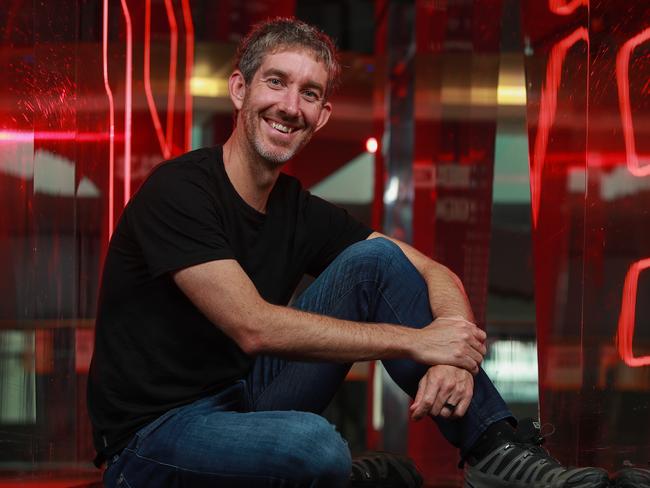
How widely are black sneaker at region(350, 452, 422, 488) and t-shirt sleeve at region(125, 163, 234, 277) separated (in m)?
0.79

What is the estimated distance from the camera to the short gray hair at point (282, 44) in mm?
2182

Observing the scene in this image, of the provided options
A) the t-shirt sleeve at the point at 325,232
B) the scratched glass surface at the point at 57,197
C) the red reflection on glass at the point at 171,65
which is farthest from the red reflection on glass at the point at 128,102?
the t-shirt sleeve at the point at 325,232

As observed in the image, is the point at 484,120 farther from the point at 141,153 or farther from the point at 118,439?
the point at 118,439

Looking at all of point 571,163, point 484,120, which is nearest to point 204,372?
point 571,163

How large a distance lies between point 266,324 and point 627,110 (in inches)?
51.8

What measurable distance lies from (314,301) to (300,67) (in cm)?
49

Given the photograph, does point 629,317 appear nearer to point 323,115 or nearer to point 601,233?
point 601,233

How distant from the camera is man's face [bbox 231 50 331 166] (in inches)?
83.7

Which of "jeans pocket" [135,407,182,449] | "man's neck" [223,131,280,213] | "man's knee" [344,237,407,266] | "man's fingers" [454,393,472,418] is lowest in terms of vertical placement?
"jeans pocket" [135,407,182,449]

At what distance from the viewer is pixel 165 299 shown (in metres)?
1.97

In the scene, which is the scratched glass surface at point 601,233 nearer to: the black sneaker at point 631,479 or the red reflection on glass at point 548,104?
the red reflection on glass at point 548,104

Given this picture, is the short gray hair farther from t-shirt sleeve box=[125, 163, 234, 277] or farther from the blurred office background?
the blurred office background

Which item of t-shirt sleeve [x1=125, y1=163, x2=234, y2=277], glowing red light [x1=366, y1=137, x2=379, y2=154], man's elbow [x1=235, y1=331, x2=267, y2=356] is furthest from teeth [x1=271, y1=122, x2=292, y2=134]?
glowing red light [x1=366, y1=137, x2=379, y2=154]

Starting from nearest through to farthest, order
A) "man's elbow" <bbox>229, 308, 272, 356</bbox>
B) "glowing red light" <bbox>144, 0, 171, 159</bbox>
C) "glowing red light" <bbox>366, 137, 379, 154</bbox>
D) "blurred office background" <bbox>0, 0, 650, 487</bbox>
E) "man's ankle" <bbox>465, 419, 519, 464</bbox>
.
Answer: "man's elbow" <bbox>229, 308, 272, 356</bbox> → "man's ankle" <bbox>465, 419, 519, 464</bbox> → "blurred office background" <bbox>0, 0, 650, 487</bbox> → "glowing red light" <bbox>144, 0, 171, 159</bbox> → "glowing red light" <bbox>366, 137, 379, 154</bbox>
